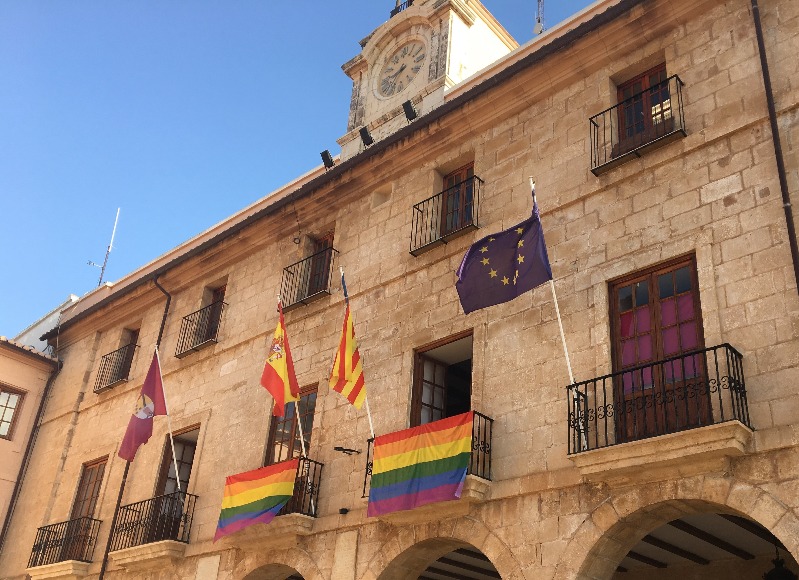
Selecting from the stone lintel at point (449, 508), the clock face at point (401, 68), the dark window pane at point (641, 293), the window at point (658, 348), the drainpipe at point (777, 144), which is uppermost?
the clock face at point (401, 68)

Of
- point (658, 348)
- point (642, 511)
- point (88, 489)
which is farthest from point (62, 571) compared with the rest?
point (658, 348)

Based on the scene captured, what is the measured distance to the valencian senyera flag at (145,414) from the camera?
14.8 meters

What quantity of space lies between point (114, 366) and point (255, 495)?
734cm

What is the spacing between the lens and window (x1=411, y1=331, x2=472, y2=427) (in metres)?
12.3

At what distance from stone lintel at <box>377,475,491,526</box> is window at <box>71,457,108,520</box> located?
8.24m

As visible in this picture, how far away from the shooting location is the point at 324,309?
1449 centimetres

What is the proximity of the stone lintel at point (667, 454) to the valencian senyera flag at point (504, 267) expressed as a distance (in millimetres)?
2214

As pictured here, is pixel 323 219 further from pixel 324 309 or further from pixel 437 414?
pixel 437 414

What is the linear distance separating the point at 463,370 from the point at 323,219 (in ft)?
13.3

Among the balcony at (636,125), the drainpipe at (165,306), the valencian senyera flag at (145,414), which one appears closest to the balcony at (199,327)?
the drainpipe at (165,306)

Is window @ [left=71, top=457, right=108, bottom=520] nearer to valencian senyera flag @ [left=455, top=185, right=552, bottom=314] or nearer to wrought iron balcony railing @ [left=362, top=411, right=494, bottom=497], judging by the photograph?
wrought iron balcony railing @ [left=362, top=411, right=494, bottom=497]

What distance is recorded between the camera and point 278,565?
12914 mm

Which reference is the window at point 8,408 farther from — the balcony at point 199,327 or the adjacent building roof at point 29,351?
the balcony at point 199,327

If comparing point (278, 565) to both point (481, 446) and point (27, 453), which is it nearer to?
point (481, 446)
